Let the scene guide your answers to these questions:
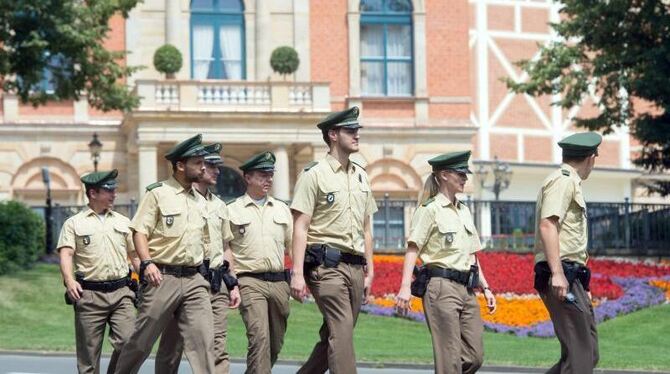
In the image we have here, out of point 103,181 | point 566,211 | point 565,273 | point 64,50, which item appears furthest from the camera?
point 64,50

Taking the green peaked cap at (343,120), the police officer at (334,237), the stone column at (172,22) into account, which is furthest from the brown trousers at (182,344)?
the stone column at (172,22)

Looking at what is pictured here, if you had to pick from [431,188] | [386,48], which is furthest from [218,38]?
[431,188]

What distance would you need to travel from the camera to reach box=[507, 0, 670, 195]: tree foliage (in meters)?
33.7

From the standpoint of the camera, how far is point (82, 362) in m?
14.3

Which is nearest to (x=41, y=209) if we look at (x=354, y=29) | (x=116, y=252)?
(x=354, y=29)

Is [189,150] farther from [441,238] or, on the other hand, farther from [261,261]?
[441,238]

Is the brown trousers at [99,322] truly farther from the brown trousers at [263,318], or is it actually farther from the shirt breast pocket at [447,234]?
the shirt breast pocket at [447,234]

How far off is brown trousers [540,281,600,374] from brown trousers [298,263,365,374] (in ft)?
5.26

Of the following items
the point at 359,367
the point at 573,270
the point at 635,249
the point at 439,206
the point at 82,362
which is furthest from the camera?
the point at 635,249

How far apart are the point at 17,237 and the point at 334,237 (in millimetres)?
20323

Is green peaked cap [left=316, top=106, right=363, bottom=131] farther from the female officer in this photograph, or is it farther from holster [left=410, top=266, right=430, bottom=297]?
holster [left=410, top=266, right=430, bottom=297]

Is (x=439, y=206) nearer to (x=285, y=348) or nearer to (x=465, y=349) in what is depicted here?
(x=465, y=349)

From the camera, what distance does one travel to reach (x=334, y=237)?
12.8 metres

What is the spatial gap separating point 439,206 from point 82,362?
3.71m
